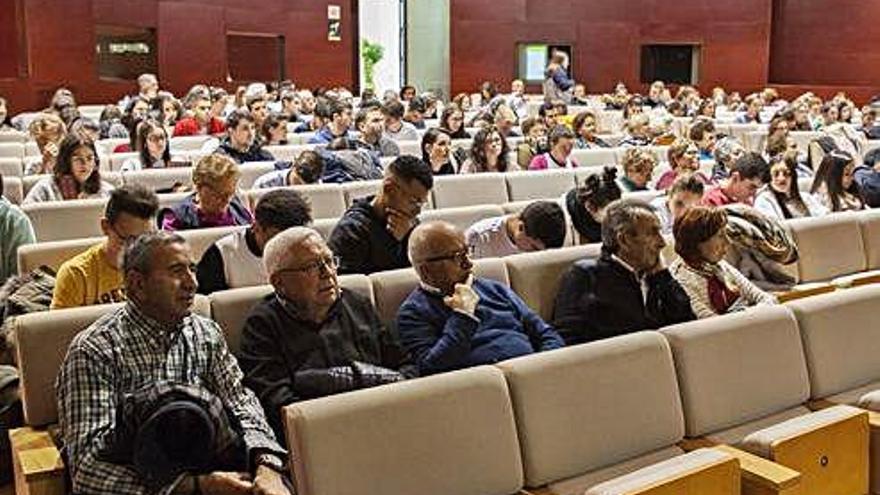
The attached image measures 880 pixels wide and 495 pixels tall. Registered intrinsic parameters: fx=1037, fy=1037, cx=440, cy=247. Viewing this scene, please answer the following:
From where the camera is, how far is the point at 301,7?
622 inches

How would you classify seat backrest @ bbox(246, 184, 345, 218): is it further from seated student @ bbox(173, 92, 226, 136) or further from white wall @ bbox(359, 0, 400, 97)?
white wall @ bbox(359, 0, 400, 97)

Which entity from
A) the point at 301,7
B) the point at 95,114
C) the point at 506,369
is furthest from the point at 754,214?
the point at 301,7

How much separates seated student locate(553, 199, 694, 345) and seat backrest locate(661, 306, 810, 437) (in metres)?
0.43

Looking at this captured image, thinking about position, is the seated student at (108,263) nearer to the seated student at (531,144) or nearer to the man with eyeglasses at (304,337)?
the man with eyeglasses at (304,337)

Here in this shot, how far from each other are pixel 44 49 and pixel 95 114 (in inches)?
59.1

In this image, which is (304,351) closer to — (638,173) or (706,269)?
(706,269)

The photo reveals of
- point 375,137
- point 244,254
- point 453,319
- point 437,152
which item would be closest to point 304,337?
point 453,319

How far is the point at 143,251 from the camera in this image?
2756 millimetres

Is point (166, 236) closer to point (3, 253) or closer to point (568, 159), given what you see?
point (3, 253)

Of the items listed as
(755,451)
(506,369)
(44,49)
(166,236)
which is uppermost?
(44,49)

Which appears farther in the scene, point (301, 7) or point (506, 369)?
point (301, 7)

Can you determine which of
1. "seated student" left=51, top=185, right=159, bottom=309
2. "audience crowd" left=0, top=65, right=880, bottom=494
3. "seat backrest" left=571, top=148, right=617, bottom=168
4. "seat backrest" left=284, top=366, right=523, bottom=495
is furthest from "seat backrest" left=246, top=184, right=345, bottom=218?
"seat backrest" left=284, top=366, right=523, bottom=495

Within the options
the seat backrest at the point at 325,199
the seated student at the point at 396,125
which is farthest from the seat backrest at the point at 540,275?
the seated student at the point at 396,125

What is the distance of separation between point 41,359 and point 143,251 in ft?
1.64
